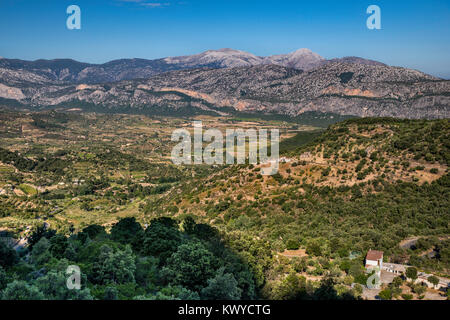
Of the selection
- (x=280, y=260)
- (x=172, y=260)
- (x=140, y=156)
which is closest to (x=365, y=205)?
(x=280, y=260)

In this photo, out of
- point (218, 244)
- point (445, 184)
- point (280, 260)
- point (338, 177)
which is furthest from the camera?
point (338, 177)

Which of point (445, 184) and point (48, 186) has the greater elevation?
point (445, 184)

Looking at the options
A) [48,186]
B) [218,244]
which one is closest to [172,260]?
[218,244]

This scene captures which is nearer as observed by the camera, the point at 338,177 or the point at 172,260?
the point at 172,260

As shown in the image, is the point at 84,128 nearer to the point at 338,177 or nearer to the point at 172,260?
the point at 338,177
